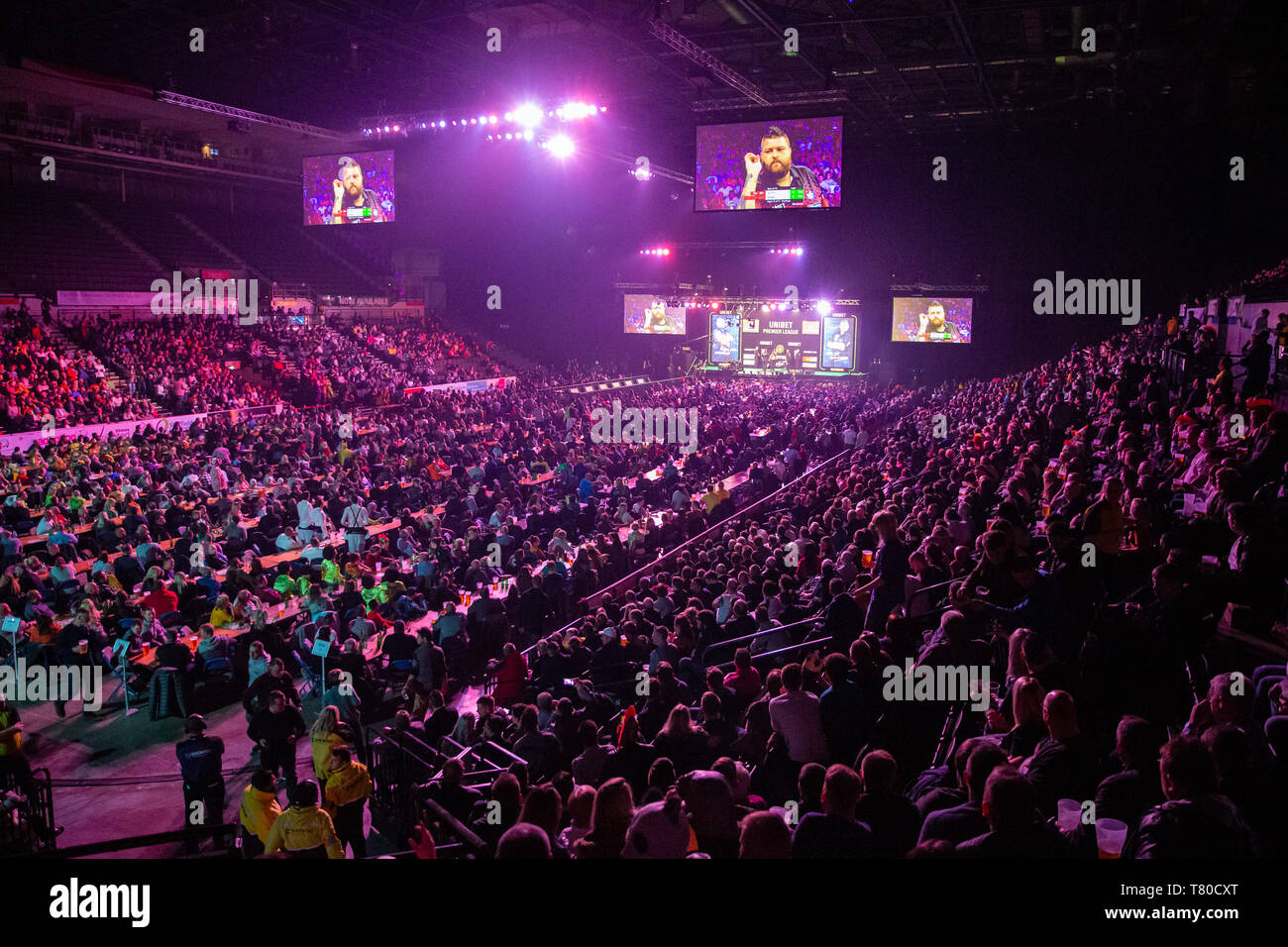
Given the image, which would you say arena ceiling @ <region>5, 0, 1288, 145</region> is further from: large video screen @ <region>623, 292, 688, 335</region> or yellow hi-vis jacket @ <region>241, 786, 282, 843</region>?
large video screen @ <region>623, 292, 688, 335</region>

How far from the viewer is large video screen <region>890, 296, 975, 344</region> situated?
28383mm

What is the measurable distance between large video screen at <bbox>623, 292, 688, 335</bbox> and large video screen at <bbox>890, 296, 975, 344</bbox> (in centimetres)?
1004

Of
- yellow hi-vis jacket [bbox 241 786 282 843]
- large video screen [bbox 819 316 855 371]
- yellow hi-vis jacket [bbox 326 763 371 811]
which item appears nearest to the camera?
yellow hi-vis jacket [bbox 241 786 282 843]

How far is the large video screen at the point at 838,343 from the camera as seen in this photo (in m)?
33.6

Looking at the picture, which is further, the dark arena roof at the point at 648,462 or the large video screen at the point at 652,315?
the large video screen at the point at 652,315

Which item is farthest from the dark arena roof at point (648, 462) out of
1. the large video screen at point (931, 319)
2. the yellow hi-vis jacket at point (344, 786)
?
the large video screen at point (931, 319)

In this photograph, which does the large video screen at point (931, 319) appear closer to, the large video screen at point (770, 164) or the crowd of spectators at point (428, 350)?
the crowd of spectators at point (428, 350)

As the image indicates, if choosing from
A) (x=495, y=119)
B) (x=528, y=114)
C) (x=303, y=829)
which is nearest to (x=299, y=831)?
(x=303, y=829)

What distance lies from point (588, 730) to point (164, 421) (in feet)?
59.8

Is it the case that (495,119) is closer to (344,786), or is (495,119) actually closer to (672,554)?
(672,554)

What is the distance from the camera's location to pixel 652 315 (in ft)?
122

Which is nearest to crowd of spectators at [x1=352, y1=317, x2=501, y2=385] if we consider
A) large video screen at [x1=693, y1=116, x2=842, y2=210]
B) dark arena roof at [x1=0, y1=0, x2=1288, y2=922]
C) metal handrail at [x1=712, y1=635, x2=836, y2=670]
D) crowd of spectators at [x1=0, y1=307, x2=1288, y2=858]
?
dark arena roof at [x1=0, y1=0, x2=1288, y2=922]

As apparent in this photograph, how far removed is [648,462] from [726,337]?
19.7 m

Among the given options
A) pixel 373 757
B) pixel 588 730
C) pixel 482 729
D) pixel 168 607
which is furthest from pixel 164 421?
pixel 588 730
